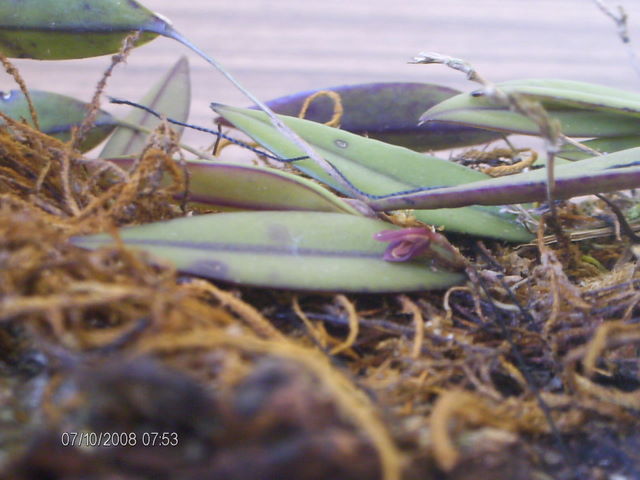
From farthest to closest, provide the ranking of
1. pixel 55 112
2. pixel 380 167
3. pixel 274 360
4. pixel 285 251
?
pixel 55 112
pixel 380 167
pixel 285 251
pixel 274 360

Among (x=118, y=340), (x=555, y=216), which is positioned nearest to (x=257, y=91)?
(x=555, y=216)

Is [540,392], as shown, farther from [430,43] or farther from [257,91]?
[430,43]

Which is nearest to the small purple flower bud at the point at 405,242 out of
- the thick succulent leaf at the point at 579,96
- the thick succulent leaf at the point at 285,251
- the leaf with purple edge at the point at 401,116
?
the thick succulent leaf at the point at 285,251

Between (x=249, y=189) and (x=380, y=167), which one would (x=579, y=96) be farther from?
(x=249, y=189)

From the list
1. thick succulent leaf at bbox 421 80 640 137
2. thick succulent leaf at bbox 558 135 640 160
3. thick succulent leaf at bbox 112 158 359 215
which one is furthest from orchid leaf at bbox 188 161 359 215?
thick succulent leaf at bbox 558 135 640 160

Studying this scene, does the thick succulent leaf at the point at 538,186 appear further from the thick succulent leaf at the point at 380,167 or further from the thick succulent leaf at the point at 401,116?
the thick succulent leaf at the point at 401,116

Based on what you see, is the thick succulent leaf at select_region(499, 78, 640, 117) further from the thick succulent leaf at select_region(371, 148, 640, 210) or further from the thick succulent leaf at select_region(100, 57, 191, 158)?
the thick succulent leaf at select_region(100, 57, 191, 158)

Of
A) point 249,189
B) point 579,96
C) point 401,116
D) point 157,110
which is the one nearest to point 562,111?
point 579,96
